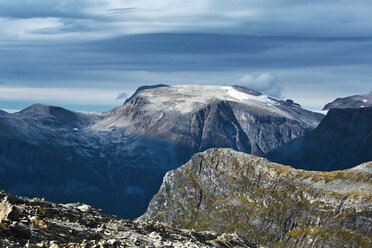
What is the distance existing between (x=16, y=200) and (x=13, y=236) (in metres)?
40.1

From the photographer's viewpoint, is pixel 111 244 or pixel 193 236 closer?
pixel 111 244

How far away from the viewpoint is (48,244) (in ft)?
177

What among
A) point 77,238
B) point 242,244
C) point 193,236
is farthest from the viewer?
point 242,244

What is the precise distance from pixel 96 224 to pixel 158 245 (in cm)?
1974

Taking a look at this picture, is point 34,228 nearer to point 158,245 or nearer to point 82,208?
point 158,245

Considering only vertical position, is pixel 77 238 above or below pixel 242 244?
above

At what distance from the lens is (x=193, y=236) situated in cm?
11375

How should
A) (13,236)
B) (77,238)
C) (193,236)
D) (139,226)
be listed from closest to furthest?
1. (13,236)
2. (77,238)
3. (139,226)
4. (193,236)

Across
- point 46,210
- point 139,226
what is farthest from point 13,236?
point 139,226

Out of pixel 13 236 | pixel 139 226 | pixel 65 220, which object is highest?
pixel 13 236

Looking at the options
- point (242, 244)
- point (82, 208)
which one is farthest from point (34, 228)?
point (242, 244)

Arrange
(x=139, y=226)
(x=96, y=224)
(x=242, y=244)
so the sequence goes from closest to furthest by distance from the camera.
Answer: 1. (x=96, y=224)
2. (x=139, y=226)
3. (x=242, y=244)

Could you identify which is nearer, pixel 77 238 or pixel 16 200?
pixel 77 238

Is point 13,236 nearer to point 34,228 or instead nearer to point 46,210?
point 34,228
